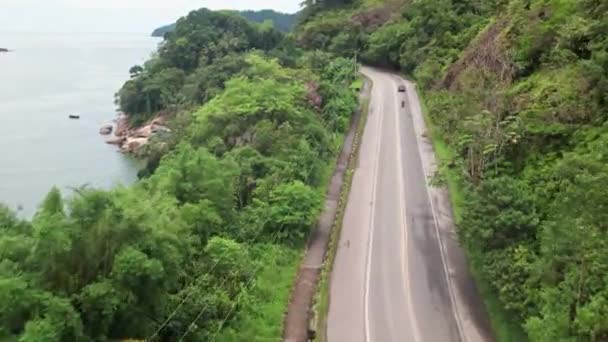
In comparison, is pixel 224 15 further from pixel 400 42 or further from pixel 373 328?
pixel 373 328

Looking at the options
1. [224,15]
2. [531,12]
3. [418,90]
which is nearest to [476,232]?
[531,12]

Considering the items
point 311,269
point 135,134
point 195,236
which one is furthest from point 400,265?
point 135,134

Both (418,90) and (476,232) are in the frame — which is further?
(418,90)

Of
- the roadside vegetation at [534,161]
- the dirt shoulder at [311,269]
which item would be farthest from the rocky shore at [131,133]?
the dirt shoulder at [311,269]

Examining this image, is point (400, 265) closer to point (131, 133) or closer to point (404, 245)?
point (404, 245)

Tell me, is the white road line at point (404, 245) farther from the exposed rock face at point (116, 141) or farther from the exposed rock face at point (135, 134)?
the exposed rock face at point (116, 141)

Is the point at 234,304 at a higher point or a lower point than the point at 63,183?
higher
